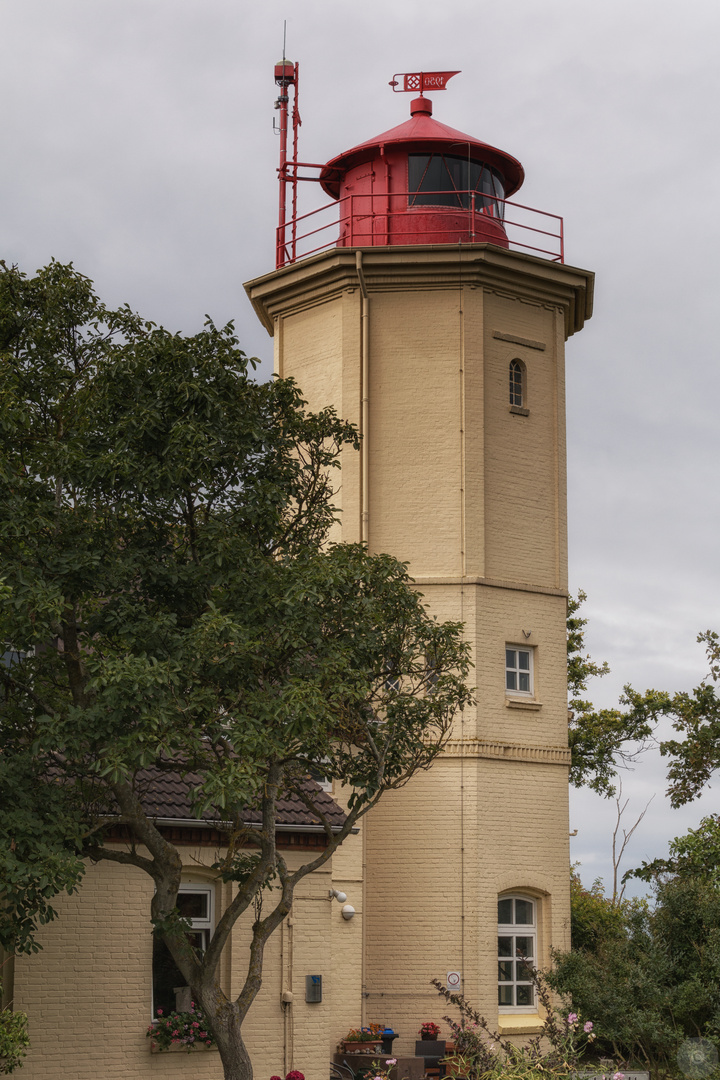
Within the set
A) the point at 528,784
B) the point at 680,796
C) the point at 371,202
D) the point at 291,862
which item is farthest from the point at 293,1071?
the point at 371,202

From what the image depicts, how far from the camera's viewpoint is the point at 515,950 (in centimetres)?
2381

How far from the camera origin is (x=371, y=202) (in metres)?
27.4

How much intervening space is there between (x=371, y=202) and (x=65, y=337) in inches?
502

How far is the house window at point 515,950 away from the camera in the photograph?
23484 mm

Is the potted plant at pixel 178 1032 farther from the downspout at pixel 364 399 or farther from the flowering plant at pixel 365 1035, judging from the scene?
the downspout at pixel 364 399

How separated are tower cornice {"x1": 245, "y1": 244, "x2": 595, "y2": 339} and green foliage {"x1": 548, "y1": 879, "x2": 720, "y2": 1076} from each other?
12.5 m

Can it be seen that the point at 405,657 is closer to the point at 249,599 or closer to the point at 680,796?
the point at 249,599

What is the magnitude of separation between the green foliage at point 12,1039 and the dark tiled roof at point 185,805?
3.18 m

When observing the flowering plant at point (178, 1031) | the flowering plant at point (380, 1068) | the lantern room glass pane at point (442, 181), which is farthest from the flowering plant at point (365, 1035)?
the lantern room glass pane at point (442, 181)

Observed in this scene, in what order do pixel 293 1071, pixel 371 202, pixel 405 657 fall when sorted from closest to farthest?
pixel 405 657, pixel 293 1071, pixel 371 202

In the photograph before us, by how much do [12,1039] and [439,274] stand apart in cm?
1625

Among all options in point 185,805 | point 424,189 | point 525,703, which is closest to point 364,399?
point 424,189

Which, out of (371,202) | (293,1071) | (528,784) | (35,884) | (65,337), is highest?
(371,202)

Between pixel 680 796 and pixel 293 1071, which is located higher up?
pixel 680 796
